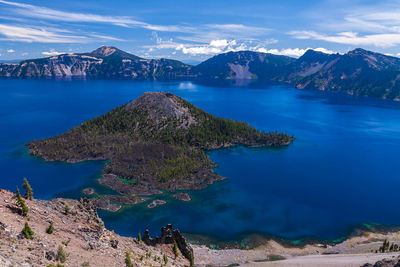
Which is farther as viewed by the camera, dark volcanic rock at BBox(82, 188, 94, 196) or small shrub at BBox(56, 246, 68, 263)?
dark volcanic rock at BBox(82, 188, 94, 196)

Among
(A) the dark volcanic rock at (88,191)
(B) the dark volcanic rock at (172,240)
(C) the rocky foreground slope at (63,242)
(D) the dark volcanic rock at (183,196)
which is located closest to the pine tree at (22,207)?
(C) the rocky foreground slope at (63,242)

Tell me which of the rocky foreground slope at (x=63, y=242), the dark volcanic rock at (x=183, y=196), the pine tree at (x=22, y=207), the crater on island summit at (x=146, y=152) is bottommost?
the dark volcanic rock at (x=183, y=196)

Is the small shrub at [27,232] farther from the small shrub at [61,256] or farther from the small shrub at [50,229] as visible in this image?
the small shrub at [61,256]

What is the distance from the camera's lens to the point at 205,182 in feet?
440

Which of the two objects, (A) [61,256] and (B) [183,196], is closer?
(A) [61,256]

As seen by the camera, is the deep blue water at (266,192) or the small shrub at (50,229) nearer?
the small shrub at (50,229)

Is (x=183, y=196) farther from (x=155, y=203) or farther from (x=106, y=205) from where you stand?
(x=106, y=205)

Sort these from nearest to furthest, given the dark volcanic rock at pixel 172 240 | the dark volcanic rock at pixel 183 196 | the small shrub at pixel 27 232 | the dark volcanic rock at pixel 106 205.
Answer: the small shrub at pixel 27 232 < the dark volcanic rock at pixel 172 240 < the dark volcanic rock at pixel 106 205 < the dark volcanic rock at pixel 183 196

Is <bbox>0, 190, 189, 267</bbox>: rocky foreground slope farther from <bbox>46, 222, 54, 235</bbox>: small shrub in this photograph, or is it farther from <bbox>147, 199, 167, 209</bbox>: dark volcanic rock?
<bbox>147, 199, 167, 209</bbox>: dark volcanic rock

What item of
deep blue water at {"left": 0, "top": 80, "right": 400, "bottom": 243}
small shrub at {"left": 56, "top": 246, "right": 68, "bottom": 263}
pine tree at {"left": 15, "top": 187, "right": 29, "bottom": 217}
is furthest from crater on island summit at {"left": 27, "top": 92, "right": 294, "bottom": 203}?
small shrub at {"left": 56, "top": 246, "right": 68, "bottom": 263}

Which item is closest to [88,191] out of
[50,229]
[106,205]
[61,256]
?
[106,205]

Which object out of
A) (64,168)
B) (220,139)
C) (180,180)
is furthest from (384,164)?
(64,168)

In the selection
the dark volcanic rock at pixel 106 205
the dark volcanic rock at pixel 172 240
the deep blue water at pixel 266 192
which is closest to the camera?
the dark volcanic rock at pixel 172 240

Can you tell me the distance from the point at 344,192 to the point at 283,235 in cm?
5091
